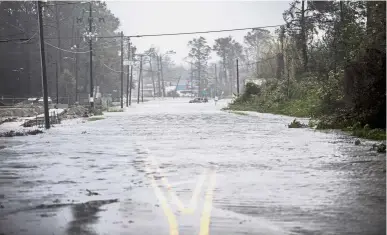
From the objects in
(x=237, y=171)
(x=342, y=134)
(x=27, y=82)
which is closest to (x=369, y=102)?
(x=342, y=134)

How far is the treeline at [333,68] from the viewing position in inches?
895

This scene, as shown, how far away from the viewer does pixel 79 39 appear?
295 ft

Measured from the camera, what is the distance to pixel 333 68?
Result: 44.5 metres

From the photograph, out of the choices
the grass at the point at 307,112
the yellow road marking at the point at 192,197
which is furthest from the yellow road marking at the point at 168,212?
the grass at the point at 307,112

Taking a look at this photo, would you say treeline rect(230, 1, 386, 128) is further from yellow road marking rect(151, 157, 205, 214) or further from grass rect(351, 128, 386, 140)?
yellow road marking rect(151, 157, 205, 214)

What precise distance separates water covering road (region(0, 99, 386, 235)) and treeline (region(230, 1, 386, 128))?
15.0ft

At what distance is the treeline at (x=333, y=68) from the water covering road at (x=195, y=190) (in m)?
4.58

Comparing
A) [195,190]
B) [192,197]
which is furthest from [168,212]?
[195,190]

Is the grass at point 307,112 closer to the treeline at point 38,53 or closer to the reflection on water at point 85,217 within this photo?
the reflection on water at point 85,217

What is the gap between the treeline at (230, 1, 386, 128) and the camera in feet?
74.6

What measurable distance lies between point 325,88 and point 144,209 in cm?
2957

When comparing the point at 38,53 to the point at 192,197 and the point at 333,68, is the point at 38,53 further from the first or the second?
the point at 192,197

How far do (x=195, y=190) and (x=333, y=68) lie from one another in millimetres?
36583

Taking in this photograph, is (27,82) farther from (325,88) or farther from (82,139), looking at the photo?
(82,139)
